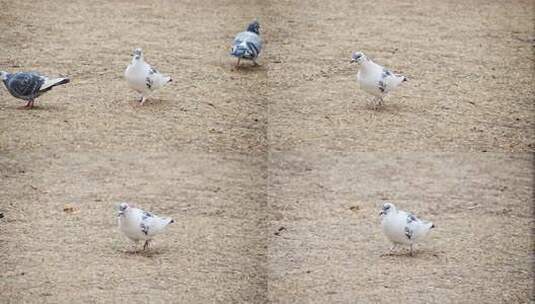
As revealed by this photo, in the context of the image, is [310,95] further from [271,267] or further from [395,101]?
[271,267]

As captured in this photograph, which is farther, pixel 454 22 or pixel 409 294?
pixel 454 22

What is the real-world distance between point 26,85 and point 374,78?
8.37ft

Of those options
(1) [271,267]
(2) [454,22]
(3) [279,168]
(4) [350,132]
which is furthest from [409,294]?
(2) [454,22]

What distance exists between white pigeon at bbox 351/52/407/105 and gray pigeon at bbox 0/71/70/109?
7.55 ft

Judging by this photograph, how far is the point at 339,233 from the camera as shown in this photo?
7680 mm

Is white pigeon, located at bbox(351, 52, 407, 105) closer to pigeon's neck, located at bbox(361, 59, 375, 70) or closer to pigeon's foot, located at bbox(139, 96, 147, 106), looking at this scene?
pigeon's neck, located at bbox(361, 59, 375, 70)

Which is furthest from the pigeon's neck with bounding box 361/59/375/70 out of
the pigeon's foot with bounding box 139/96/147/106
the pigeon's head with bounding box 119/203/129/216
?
the pigeon's head with bounding box 119/203/129/216

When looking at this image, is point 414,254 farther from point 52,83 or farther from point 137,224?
point 52,83

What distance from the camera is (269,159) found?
341 inches

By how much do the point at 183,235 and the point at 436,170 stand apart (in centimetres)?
198

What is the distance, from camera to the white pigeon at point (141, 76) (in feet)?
31.6

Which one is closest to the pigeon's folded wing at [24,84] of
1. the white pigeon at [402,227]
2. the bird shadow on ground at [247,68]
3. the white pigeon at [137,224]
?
the bird shadow on ground at [247,68]

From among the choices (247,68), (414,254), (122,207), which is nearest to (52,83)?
(247,68)

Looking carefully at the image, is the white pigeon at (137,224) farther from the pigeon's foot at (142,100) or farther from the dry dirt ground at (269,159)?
the pigeon's foot at (142,100)
